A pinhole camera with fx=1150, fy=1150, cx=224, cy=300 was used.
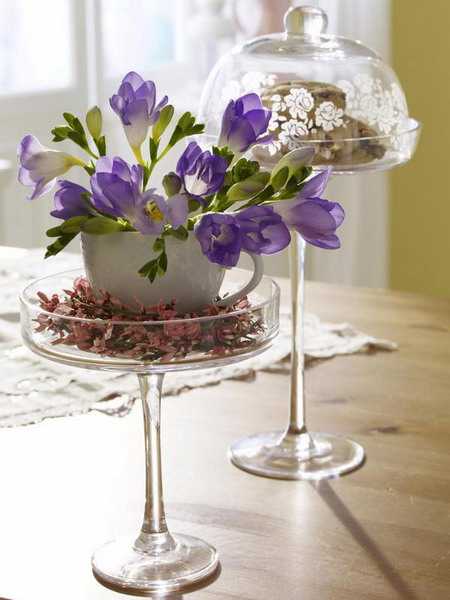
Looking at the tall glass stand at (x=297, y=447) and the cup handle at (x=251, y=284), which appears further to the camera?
the tall glass stand at (x=297, y=447)

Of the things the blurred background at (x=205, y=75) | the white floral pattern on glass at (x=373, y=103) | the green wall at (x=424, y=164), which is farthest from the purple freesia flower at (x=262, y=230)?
the green wall at (x=424, y=164)

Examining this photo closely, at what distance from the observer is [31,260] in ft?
6.43

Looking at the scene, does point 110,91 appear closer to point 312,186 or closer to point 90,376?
point 90,376

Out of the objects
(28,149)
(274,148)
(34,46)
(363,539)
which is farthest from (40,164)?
(34,46)

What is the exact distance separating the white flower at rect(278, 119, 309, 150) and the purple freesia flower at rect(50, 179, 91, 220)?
0.33 m

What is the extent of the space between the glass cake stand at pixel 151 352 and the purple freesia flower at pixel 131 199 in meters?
0.07

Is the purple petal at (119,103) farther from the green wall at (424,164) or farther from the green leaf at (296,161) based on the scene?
the green wall at (424,164)

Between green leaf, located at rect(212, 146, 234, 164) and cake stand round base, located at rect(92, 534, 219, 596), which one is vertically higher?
green leaf, located at rect(212, 146, 234, 164)

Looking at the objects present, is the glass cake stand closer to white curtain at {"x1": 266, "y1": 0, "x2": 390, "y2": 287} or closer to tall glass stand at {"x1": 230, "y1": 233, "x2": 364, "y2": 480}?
tall glass stand at {"x1": 230, "y1": 233, "x2": 364, "y2": 480}

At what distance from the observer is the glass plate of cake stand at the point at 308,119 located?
3.59 feet

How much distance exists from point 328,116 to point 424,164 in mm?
2588

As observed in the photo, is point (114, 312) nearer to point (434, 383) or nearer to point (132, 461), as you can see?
point (132, 461)

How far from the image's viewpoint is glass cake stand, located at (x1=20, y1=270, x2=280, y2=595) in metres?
0.78

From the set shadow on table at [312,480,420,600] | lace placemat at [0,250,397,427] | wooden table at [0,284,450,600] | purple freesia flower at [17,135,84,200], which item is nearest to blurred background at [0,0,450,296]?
lace placemat at [0,250,397,427]
